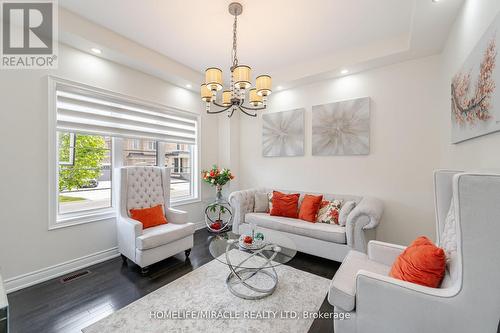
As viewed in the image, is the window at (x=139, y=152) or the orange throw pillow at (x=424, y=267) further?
the window at (x=139, y=152)

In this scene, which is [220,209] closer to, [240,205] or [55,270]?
[240,205]

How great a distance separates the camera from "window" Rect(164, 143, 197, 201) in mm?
4000

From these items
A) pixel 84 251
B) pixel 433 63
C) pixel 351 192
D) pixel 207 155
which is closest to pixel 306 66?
pixel 433 63

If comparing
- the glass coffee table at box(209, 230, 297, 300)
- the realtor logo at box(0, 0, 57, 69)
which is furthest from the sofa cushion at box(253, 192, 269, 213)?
the realtor logo at box(0, 0, 57, 69)

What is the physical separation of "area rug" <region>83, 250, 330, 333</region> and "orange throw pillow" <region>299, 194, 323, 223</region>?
3.12ft

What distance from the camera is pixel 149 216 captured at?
2918mm

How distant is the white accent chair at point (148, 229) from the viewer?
250 centimetres

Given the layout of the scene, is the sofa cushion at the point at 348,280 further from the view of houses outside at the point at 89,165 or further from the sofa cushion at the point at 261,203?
the view of houses outside at the point at 89,165

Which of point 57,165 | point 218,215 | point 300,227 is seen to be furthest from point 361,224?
point 57,165

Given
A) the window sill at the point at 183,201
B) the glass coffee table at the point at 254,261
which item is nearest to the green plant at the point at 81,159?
the window sill at the point at 183,201

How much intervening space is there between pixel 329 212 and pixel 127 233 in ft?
9.05

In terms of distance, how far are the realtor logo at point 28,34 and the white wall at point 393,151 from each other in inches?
139

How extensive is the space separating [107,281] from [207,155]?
266 centimetres

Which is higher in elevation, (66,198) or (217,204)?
(66,198)
